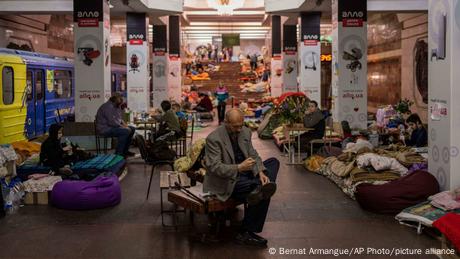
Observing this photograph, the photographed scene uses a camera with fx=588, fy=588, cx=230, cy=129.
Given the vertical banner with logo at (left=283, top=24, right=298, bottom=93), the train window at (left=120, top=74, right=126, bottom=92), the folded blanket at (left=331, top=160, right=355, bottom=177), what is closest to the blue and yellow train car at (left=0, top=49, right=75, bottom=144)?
the train window at (left=120, top=74, right=126, bottom=92)

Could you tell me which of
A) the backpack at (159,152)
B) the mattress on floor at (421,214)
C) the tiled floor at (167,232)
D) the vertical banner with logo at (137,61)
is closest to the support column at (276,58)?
the vertical banner with logo at (137,61)

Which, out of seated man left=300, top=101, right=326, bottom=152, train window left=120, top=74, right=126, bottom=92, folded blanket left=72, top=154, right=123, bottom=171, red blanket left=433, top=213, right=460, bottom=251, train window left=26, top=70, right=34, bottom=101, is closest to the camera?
red blanket left=433, top=213, right=460, bottom=251

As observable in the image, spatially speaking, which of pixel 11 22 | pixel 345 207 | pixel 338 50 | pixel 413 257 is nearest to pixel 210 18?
pixel 11 22

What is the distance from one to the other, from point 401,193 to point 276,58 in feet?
70.8

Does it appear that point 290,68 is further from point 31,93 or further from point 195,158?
point 195,158

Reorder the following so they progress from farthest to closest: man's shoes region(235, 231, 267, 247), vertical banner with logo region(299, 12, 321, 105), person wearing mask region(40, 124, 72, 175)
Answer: vertical banner with logo region(299, 12, 321, 105) → person wearing mask region(40, 124, 72, 175) → man's shoes region(235, 231, 267, 247)

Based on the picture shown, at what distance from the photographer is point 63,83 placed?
1870 centimetres

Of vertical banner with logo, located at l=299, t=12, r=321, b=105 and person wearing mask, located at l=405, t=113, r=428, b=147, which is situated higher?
vertical banner with logo, located at l=299, t=12, r=321, b=105

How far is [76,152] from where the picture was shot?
10281 millimetres

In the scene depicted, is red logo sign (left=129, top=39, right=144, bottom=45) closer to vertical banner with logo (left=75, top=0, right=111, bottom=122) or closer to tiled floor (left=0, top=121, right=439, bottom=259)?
vertical banner with logo (left=75, top=0, right=111, bottom=122)

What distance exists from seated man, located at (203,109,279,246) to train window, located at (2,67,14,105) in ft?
29.7

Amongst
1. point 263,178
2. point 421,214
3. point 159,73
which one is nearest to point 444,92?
point 421,214

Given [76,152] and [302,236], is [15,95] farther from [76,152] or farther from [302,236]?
[302,236]

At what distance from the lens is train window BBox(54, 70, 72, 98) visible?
17938mm
